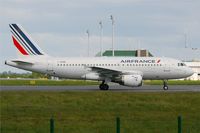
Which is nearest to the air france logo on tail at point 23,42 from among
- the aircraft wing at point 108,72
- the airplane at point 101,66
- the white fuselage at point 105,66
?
the airplane at point 101,66

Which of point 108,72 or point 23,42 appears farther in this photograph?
point 23,42

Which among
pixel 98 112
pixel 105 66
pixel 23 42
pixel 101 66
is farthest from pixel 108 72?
pixel 98 112

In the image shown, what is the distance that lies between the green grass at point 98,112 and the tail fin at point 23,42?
1493 cm

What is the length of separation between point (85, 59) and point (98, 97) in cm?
1568

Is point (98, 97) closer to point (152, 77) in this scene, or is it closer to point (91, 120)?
point (91, 120)

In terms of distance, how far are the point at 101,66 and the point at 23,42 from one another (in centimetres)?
867

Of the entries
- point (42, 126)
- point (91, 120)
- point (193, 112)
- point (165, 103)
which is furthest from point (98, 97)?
point (42, 126)

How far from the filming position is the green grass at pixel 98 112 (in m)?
22.7

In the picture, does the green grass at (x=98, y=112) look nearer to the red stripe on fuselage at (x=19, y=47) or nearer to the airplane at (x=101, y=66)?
the airplane at (x=101, y=66)

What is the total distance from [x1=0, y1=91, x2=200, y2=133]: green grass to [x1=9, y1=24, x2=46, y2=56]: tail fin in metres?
14.9

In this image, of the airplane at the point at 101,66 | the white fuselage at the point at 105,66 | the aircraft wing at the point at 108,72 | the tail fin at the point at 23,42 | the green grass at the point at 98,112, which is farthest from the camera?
the tail fin at the point at 23,42

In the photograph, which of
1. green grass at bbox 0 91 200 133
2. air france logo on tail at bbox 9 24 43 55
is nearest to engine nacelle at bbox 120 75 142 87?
green grass at bbox 0 91 200 133

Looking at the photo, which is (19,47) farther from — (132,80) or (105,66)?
(132,80)

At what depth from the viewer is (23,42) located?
55438 mm
